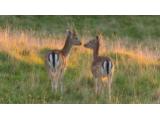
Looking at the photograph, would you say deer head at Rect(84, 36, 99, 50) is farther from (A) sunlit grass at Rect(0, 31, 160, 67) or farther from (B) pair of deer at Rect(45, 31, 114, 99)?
(A) sunlit grass at Rect(0, 31, 160, 67)

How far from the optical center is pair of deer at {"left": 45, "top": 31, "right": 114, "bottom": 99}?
15.1m

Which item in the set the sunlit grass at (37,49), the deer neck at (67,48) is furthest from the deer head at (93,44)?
the deer neck at (67,48)

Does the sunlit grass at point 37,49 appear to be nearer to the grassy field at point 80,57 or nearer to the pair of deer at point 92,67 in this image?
the grassy field at point 80,57

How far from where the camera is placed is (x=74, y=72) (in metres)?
15.8

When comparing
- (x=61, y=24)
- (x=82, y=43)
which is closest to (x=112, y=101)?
(x=82, y=43)

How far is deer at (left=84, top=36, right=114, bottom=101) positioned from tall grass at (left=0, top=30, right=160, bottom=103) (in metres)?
0.14

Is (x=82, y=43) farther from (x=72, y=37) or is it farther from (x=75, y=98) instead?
(x=75, y=98)

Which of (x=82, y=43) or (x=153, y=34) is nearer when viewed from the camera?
(x=82, y=43)

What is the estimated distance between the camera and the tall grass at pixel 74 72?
15328mm

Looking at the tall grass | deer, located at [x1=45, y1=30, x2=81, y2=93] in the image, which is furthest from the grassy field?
deer, located at [x1=45, y1=30, x2=81, y2=93]

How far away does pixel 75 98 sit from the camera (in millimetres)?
15273

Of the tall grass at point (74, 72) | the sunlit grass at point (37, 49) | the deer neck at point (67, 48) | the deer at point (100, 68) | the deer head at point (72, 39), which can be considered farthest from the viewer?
the sunlit grass at point (37, 49)

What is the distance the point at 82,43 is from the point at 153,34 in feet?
6.45

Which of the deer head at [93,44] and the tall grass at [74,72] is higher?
the deer head at [93,44]
